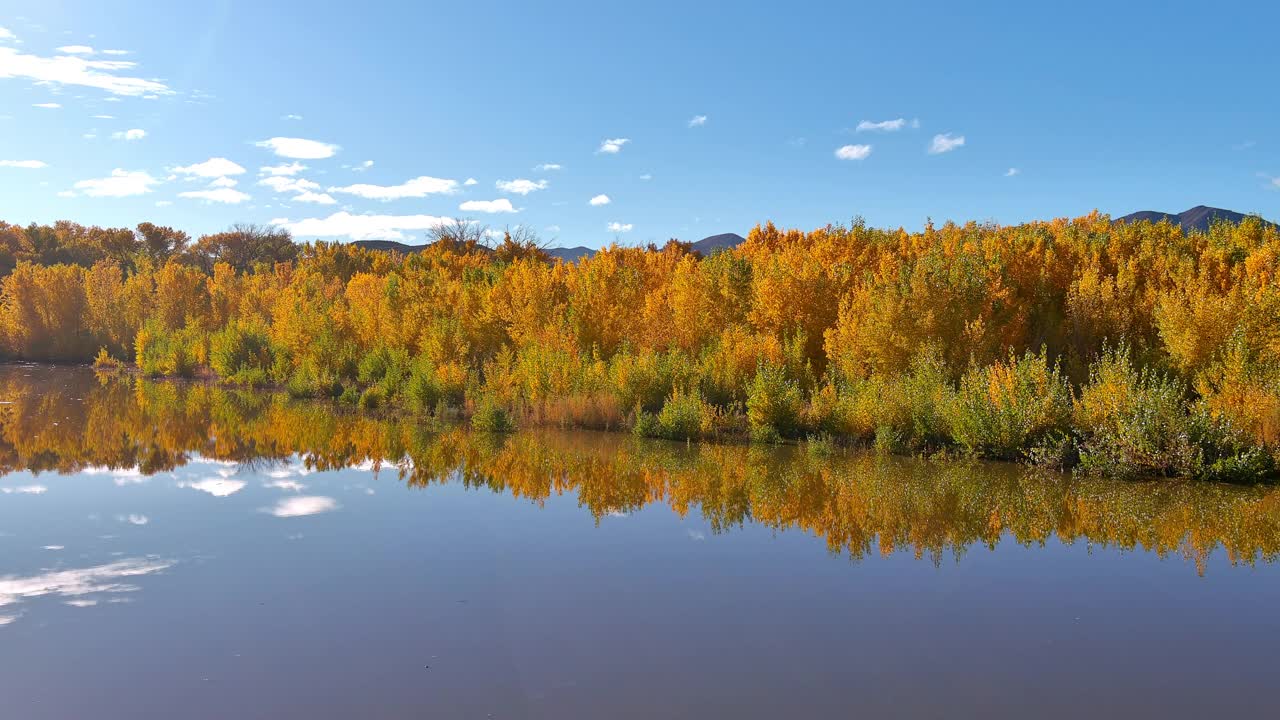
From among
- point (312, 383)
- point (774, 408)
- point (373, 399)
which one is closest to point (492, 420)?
point (373, 399)

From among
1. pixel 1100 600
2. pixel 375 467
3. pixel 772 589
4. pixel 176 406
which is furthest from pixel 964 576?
pixel 176 406

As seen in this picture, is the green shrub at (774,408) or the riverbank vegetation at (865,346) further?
the green shrub at (774,408)

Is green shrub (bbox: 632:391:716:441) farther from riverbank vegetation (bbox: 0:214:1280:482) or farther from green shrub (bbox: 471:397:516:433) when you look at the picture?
green shrub (bbox: 471:397:516:433)

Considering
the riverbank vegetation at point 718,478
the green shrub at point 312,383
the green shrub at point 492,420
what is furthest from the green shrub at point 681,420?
the green shrub at point 312,383

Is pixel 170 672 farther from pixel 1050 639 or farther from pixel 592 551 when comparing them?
pixel 1050 639

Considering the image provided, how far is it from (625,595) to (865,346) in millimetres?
12749

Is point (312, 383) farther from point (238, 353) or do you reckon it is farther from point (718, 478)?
point (718, 478)

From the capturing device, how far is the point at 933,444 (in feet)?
54.8

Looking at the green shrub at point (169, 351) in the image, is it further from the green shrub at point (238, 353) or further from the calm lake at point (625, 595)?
the calm lake at point (625, 595)

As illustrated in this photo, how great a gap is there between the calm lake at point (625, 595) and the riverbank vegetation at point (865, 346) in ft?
4.26

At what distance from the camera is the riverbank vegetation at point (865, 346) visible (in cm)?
1499

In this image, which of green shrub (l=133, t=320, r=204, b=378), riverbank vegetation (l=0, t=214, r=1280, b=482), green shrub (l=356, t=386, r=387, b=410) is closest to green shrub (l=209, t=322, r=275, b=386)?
riverbank vegetation (l=0, t=214, r=1280, b=482)

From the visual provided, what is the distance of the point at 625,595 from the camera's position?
841 centimetres

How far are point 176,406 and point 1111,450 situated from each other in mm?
23348
